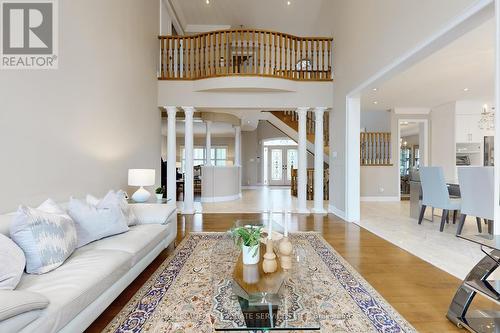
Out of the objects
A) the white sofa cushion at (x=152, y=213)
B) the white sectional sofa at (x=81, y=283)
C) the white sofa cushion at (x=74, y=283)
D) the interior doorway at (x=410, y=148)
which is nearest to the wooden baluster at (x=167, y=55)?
the white sofa cushion at (x=152, y=213)

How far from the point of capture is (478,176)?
12.4 ft

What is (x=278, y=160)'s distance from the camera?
14.6 metres

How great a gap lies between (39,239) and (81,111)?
74.7 inches

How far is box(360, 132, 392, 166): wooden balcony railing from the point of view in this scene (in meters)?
8.20

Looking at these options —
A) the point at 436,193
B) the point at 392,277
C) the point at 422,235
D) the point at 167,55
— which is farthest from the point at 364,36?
the point at 167,55

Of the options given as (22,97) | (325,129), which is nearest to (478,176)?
(325,129)

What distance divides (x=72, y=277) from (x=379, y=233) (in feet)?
13.8

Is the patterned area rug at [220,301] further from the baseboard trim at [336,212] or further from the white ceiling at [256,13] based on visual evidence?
the white ceiling at [256,13]

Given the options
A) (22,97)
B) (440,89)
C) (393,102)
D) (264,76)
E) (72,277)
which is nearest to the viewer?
(72,277)

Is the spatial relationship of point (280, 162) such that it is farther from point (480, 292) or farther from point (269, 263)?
point (480, 292)

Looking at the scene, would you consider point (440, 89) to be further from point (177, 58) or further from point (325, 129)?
point (177, 58)

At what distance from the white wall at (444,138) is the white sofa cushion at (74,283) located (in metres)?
8.26

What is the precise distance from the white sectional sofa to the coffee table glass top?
0.75 metres

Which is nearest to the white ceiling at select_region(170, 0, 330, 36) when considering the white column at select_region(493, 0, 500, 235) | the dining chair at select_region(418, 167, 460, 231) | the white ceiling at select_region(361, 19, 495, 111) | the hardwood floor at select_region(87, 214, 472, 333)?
the white ceiling at select_region(361, 19, 495, 111)
